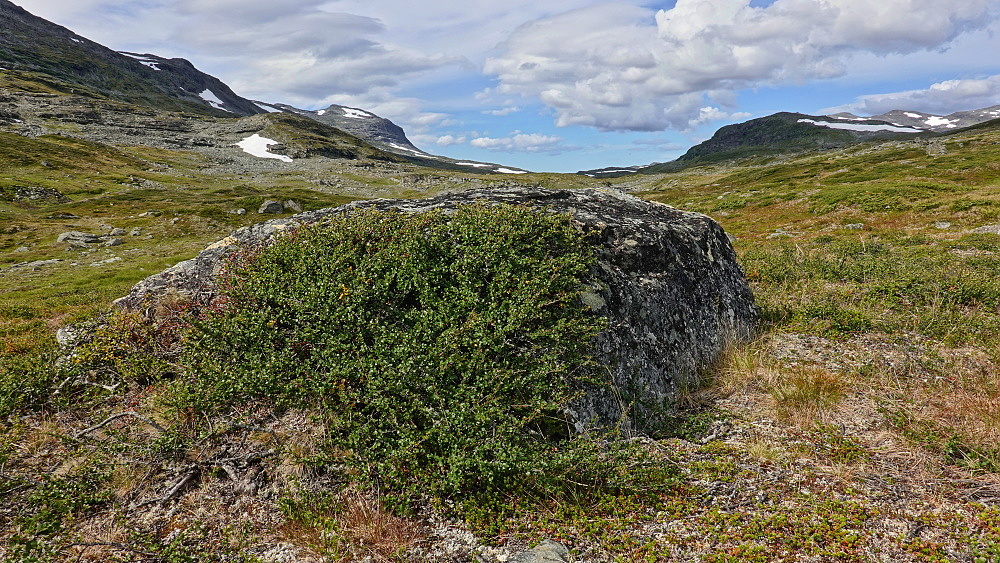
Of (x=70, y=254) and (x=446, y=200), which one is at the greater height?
(x=446, y=200)

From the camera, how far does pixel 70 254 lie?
33.2m

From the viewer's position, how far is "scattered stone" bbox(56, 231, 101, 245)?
121 ft

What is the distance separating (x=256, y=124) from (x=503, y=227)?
17466 centimetres

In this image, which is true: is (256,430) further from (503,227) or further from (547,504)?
(503,227)

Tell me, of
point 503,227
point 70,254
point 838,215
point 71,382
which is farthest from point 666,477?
point 70,254

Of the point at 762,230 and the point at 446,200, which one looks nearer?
the point at 446,200

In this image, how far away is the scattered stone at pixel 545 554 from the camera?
4471 millimetres

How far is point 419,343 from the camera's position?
6.47 metres

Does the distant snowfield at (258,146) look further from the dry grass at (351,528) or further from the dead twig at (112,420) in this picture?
the dry grass at (351,528)

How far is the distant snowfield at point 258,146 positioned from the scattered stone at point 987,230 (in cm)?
13437

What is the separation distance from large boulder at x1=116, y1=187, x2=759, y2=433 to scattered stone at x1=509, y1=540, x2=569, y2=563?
177cm

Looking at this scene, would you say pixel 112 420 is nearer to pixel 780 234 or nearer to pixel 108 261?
pixel 108 261

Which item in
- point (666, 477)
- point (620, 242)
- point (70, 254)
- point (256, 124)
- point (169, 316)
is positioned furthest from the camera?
point (256, 124)

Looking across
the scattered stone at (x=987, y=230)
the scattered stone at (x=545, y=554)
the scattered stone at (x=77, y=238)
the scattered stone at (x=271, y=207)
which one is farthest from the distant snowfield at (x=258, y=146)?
the scattered stone at (x=545, y=554)
